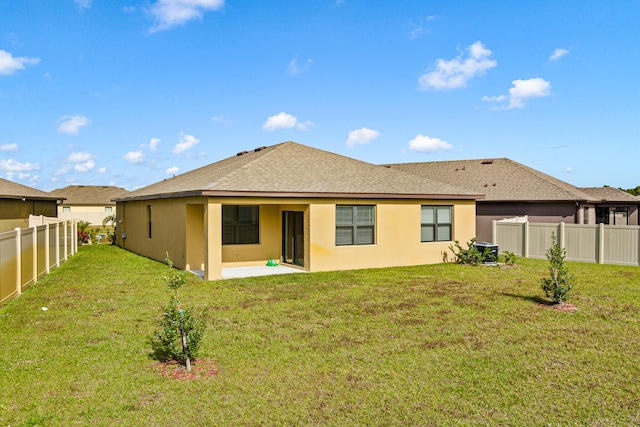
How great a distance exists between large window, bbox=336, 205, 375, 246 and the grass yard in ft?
13.5

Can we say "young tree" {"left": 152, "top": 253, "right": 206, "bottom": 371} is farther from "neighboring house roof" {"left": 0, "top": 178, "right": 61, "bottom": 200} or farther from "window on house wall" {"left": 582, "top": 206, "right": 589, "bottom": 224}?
"window on house wall" {"left": 582, "top": 206, "right": 589, "bottom": 224}

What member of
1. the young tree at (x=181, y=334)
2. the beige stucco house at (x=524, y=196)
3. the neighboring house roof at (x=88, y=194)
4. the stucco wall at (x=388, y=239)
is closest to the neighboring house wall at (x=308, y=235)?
the stucco wall at (x=388, y=239)

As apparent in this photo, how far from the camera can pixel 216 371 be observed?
5.77 metres

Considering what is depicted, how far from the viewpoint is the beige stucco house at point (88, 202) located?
177 feet

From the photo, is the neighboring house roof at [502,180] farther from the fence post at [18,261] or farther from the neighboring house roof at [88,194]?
the neighboring house roof at [88,194]

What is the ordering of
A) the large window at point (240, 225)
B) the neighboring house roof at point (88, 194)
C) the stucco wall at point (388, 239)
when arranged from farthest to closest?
the neighboring house roof at point (88, 194)
the large window at point (240, 225)
the stucco wall at point (388, 239)

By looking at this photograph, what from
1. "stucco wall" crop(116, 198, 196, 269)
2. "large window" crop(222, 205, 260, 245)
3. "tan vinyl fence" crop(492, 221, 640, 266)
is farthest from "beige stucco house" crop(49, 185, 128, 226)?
"tan vinyl fence" crop(492, 221, 640, 266)

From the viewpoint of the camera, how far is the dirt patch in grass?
5605 mm

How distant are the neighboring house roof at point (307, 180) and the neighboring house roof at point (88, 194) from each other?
43.5 m

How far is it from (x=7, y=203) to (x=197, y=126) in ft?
35.9

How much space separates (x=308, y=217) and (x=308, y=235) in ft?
2.05

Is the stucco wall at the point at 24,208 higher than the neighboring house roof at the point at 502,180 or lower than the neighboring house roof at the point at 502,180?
lower

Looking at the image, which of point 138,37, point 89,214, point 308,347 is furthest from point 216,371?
point 89,214

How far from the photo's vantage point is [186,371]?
5746 mm
